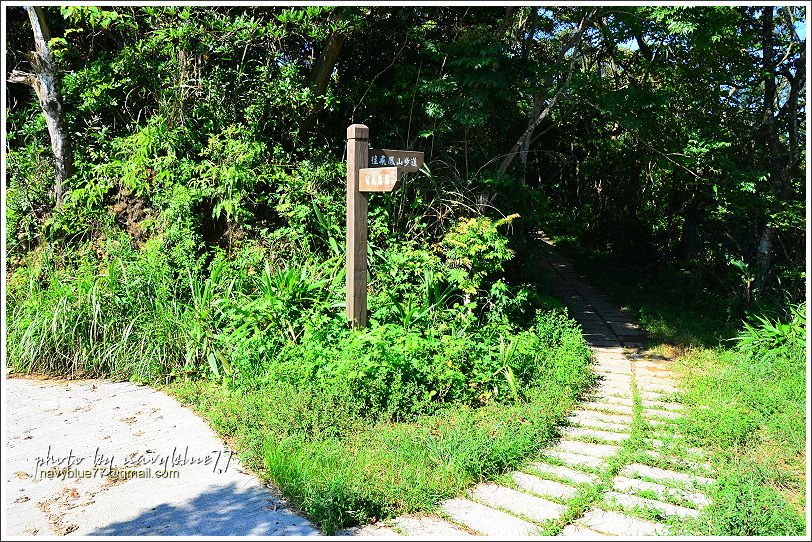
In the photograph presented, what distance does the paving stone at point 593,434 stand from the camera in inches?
202

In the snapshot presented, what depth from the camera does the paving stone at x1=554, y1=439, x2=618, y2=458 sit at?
4809 millimetres

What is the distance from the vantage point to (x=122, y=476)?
169 inches

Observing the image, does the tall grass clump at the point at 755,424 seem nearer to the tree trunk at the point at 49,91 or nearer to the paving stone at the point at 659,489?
the paving stone at the point at 659,489

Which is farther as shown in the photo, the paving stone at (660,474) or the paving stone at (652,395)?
the paving stone at (652,395)

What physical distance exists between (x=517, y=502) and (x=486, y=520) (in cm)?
32

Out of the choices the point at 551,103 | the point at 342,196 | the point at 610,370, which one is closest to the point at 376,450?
the point at 610,370

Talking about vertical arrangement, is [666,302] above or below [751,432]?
above

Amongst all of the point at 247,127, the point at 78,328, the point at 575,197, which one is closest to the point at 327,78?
the point at 247,127

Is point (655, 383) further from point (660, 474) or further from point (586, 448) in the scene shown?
point (660, 474)

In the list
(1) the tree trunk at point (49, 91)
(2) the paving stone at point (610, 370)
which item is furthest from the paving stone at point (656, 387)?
(1) the tree trunk at point (49, 91)

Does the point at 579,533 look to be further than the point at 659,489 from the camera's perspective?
No

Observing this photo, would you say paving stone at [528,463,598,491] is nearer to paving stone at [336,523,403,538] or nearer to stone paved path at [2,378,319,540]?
paving stone at [336,523,403,538]

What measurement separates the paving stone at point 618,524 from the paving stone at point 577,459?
0.70 meters

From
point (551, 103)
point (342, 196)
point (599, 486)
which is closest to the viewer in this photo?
point (599, 486)
